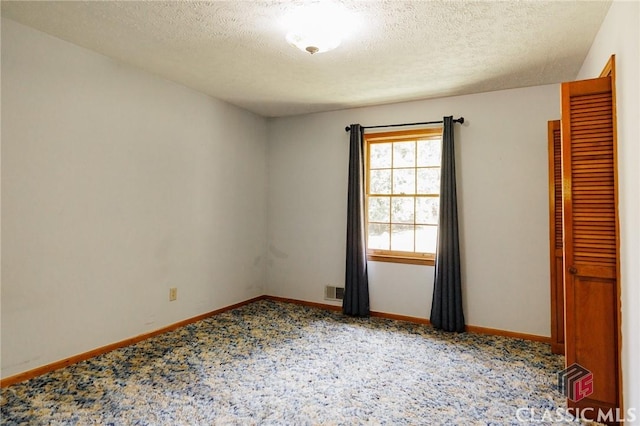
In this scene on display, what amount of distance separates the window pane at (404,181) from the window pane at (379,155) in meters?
0.16

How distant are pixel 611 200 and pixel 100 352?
3671 mm

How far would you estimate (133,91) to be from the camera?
3.21 metres

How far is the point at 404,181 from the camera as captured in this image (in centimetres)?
417

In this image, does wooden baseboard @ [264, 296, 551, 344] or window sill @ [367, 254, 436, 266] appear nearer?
wooden baseboard @ [264, 296, 551, 344]

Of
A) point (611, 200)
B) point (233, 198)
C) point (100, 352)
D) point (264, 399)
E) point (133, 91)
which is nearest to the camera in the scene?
point (611, 200)

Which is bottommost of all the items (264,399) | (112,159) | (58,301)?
(264,399)

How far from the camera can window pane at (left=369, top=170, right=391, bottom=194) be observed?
4.27 meters

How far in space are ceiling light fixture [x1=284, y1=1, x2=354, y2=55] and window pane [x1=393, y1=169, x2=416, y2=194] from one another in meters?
1.97

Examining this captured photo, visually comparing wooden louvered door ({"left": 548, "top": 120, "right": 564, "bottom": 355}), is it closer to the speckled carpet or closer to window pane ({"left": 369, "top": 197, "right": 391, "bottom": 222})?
the speckled carpet

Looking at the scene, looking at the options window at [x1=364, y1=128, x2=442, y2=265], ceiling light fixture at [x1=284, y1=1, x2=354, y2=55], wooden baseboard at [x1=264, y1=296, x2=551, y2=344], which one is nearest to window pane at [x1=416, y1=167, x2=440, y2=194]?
window at [x1=364, y1=128, x2=442, y2=265]

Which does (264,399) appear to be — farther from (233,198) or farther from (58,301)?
(233,198)

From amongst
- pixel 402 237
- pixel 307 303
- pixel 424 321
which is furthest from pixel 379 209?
pixel 307 303

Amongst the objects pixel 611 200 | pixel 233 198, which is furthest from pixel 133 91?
pixel 611 200

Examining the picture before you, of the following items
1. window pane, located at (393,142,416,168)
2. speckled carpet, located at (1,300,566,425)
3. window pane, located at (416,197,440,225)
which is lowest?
speckled carpet, located at (1,300,566,425)
